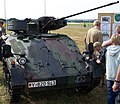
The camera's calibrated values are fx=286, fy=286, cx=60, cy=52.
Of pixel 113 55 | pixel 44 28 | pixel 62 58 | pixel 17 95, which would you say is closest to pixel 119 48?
pixel 113 55

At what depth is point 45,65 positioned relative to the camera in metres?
7.12

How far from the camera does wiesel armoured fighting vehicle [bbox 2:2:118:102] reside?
21.6ft

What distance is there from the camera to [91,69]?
721 cm

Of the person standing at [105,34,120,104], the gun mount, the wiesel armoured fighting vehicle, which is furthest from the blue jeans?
the gun mount

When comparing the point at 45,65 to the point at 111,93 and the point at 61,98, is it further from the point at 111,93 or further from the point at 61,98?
the point at 111,93

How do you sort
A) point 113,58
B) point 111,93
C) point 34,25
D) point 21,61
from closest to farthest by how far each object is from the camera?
point 113,58, point 111,93, point 21,61, point 34,25

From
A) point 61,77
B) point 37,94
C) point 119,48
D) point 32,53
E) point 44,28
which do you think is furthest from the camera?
point 44,28

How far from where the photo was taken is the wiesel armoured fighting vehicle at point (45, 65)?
660 cm

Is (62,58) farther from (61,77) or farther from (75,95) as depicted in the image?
(75,95)

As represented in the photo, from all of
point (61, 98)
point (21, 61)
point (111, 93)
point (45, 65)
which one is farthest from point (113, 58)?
point (61, 98)

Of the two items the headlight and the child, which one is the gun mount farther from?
the headlight

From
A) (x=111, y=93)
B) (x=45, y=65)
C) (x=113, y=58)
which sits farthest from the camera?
(x=45, y=65)

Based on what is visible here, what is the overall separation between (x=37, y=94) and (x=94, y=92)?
174 centimetres

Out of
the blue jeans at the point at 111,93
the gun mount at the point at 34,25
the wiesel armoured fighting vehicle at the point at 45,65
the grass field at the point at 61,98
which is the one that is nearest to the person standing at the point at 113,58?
the blue jeans at the point at 111,93
